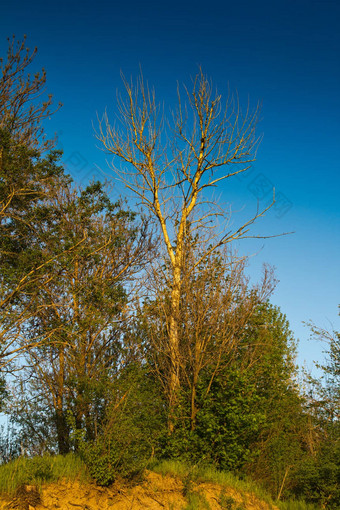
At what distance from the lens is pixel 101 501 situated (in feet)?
28.1

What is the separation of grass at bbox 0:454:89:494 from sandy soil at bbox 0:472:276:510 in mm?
165

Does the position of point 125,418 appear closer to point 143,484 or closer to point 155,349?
point 143,484

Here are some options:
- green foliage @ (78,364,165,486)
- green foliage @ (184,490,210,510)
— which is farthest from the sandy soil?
green foliage @ (78,364,165,486)

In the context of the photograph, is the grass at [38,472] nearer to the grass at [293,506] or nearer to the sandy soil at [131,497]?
the sandy soil at [131,497]

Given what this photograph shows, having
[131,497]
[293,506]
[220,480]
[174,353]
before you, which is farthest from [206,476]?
[174,353]

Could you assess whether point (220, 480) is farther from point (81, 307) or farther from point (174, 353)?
point (81, 307)

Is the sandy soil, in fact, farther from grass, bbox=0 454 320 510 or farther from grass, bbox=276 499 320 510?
grass, bbox=276 499 320 510

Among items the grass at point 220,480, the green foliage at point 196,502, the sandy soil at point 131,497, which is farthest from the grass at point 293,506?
the green foliage at point 196,502

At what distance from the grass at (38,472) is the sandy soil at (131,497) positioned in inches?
6.5

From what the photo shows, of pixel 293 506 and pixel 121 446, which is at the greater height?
pixel 121 446

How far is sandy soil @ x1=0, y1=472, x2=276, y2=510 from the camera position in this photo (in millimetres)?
7773

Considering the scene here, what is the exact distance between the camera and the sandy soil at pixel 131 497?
7.77 metres

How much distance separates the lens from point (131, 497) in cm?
894

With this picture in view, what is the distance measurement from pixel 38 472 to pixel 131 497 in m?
1.96
